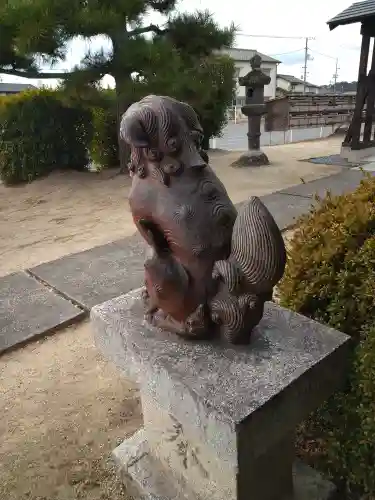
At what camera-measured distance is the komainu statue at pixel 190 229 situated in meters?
0.97

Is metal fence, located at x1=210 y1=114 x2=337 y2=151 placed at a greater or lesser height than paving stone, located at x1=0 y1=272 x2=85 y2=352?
greater

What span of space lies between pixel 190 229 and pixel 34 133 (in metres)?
6.48

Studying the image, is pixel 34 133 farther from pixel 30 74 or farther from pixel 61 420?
pixel 61 420

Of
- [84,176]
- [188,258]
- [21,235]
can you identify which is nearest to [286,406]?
[188,258]

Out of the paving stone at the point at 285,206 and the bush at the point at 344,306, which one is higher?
the bush at the point at 344,306

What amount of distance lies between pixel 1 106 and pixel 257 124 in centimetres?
419

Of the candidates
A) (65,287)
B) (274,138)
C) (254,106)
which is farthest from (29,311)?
(274,138)

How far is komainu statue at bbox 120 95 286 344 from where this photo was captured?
0.97 m

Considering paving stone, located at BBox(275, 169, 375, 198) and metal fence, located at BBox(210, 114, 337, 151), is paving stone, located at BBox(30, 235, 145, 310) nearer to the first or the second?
paving stone, located at BBox(275, 169, 375, 198)

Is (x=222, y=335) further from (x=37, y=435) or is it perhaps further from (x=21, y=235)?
(x=21, y=235)

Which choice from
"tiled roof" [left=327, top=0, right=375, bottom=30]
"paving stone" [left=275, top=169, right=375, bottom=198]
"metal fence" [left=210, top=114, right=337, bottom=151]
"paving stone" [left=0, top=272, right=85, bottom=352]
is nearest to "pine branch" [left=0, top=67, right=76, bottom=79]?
"paving stone" [left=275, top=169, right=375, bottom=198]

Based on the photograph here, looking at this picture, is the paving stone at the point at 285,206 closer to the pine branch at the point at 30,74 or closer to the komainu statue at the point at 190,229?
the komainu statue at the point at 190,229

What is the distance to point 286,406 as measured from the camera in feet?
3.17

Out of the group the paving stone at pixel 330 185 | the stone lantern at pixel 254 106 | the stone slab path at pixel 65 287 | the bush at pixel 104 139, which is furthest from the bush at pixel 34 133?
the paving stone at pixel 330 185
